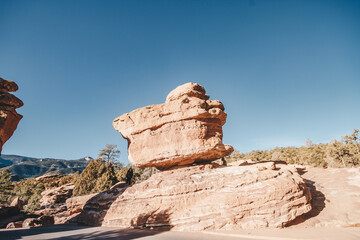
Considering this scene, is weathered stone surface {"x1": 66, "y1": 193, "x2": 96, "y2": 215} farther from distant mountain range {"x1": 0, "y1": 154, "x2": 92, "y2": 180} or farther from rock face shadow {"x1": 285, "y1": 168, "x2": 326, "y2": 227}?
distant mountain range {"x1": 0, "y1": 154, "x2": 92, "y2": 180}

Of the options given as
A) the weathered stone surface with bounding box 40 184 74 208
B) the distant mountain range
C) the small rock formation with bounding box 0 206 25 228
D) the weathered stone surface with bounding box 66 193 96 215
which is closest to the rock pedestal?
the weathered stone surface with bounding box 66 193 96 215

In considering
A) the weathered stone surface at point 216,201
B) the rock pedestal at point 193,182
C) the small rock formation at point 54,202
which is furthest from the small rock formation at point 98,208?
the small rock formation at point 54,202

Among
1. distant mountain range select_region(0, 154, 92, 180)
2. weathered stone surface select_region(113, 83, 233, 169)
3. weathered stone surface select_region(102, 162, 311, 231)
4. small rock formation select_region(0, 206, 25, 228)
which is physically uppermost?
distant mountain range select_region(0, 154, 92, 180)

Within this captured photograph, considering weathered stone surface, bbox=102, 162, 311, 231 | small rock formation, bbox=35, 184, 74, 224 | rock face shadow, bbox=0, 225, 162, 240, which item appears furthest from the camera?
small rock formation, bbox=35, 184, 74, 224

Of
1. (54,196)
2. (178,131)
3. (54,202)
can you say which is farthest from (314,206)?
(54,196)

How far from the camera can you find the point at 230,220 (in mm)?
9211

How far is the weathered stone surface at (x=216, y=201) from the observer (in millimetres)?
9227

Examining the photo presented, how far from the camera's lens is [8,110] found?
10.1 metres

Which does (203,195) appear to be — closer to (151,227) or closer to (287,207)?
(151,227)

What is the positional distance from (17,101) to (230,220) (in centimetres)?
1454

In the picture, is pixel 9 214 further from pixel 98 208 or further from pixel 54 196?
pixel 98 208

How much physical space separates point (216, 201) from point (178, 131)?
6.22 meters

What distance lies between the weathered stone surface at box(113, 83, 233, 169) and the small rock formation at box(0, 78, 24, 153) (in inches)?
314

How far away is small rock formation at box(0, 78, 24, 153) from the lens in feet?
32.2
